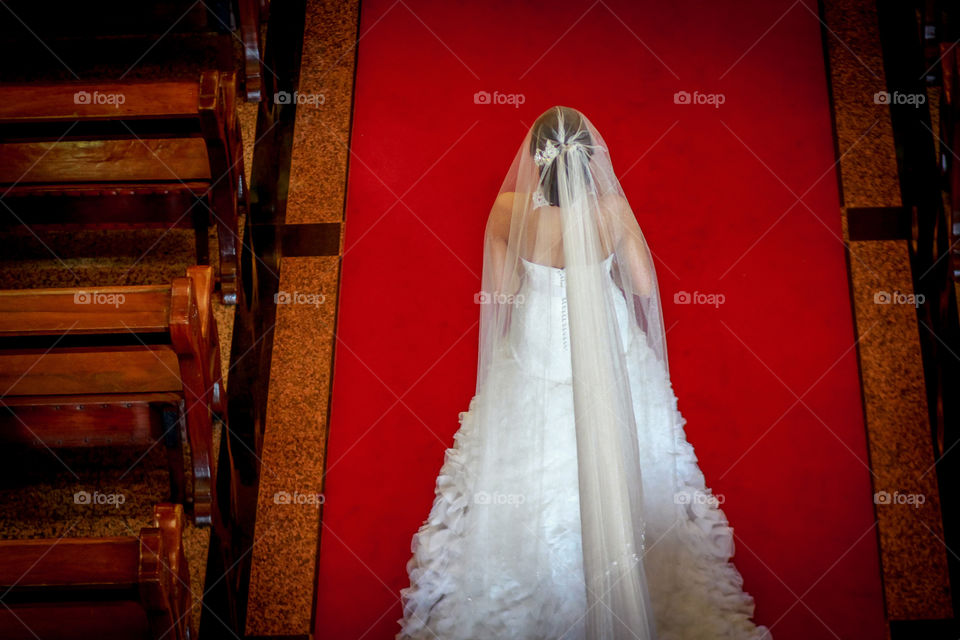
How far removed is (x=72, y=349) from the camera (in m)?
2.51

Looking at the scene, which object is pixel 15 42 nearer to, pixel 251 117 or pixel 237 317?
pixel 251 117

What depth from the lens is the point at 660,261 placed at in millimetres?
3627

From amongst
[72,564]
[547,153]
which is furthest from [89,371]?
[547,153]

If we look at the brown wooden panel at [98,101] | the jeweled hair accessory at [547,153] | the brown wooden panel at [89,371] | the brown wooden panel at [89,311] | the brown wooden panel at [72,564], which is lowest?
the brown wooden panel at [72,564]

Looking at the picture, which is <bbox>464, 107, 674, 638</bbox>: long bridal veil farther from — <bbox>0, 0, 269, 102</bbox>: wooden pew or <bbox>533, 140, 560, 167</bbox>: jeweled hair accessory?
<bbox>0, 0, 269, 102</bbox>: wooden pew

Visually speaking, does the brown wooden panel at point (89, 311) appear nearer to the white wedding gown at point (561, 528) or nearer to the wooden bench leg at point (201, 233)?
the wooden bench leg at point (201, 233)

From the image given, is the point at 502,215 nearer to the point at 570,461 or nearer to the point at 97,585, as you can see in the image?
the point at 570,461

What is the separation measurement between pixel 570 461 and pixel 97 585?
4.82 feet

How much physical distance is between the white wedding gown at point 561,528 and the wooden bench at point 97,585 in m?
0.94

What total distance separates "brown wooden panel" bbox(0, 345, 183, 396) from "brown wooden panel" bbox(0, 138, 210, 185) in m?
0.78

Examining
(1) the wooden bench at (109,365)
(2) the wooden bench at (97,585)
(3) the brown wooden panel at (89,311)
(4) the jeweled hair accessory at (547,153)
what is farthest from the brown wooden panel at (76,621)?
(4) the jeweled hair accessory at (547,153)

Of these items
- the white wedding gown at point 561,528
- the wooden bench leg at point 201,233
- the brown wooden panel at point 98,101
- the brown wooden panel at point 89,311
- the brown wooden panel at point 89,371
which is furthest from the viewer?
the wooden bench leg at point 201,233

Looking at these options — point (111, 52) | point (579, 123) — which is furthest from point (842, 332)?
point (111, 52)

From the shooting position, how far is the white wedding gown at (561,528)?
274 cm
